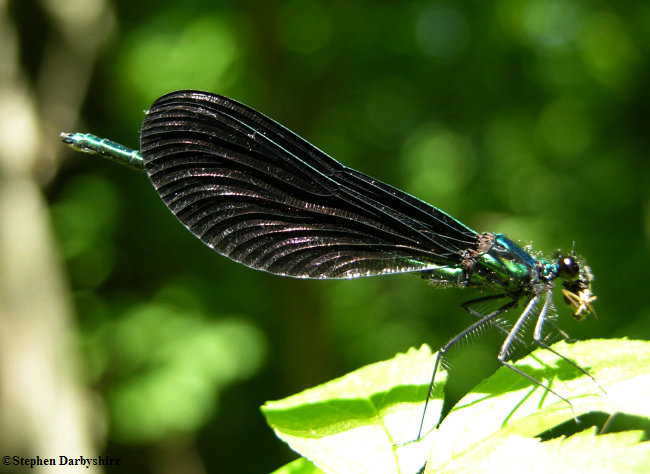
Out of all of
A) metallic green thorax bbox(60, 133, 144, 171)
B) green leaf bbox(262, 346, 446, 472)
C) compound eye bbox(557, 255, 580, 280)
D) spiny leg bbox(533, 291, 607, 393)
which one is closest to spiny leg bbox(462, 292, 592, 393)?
spiny leg bbox(533, 291, 607, 393)

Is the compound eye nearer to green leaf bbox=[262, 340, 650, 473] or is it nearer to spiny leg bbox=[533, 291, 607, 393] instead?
spiny leg bbox=[533, 291, 607, 393]

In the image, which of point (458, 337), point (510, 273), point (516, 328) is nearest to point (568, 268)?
point (510, 273)

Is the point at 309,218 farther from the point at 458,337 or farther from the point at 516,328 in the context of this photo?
the point at 516,328

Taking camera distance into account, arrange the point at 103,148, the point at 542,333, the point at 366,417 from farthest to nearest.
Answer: the point at 103,148, the point at 542,333, the point at 366,417

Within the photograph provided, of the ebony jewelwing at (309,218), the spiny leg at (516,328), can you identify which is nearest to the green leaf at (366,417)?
the spiny leg at (516,328)

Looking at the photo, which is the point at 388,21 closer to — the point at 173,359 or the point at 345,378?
the point at 173,359

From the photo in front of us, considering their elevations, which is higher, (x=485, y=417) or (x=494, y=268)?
(x=494, y=268)

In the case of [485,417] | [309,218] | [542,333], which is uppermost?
→ [309,218]

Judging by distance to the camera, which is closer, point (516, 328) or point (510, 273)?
point (516, 328)
